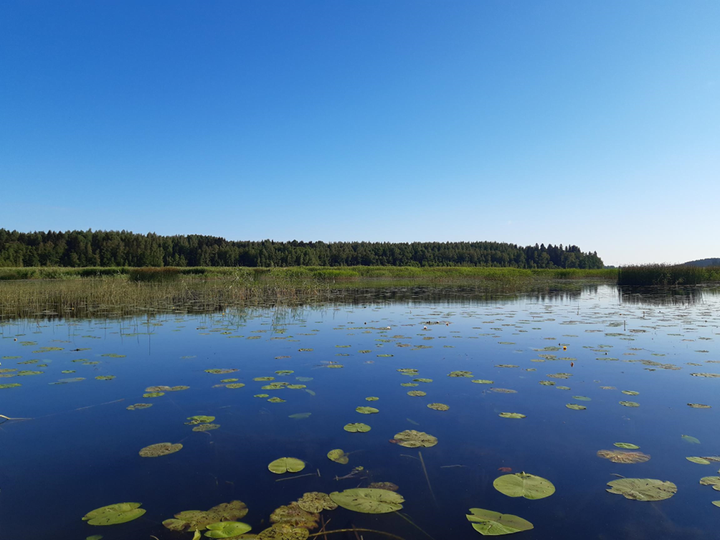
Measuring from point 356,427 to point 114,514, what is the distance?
2.28 metres

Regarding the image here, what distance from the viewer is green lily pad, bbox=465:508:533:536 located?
270cm

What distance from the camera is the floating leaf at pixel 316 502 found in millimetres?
2938

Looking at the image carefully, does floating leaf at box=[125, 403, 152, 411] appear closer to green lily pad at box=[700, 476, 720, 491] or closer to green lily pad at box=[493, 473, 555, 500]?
green lily pad at box=[493, 473, 555, 500]

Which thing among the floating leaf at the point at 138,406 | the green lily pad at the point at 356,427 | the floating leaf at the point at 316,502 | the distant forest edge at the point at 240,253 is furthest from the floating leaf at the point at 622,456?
the distant forest edge at the point at 240,253

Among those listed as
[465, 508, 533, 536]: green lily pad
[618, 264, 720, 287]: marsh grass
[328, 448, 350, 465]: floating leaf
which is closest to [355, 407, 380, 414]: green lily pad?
[328, 448, 350, 465]: floating leaf

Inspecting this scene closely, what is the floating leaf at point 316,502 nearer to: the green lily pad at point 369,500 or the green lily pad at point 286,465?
the green lily pad at point 369,500

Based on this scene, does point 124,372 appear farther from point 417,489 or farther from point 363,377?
point 417,489

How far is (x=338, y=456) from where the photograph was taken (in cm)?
377

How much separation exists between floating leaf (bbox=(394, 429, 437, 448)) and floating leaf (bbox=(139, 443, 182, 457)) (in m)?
2.11

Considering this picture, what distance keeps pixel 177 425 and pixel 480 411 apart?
11.3 ft

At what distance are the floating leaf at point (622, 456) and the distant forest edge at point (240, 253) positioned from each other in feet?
210

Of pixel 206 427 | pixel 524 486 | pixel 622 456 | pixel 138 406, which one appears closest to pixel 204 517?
pixel 206 427

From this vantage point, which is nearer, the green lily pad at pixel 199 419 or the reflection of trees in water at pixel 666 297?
the green lily pad at pixel 199 419

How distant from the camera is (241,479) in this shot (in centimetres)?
337
